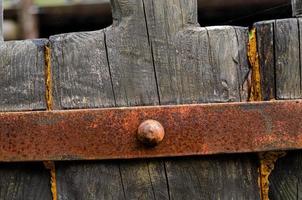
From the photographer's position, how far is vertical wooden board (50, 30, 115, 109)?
1.20 m

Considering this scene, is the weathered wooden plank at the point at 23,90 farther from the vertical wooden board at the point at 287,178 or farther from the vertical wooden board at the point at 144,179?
the vertical wooden board at the point at 287,178

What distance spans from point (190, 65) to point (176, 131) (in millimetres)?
147

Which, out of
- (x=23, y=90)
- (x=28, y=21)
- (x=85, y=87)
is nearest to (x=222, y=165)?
(x=85, y=87)

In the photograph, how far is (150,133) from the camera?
1133mm

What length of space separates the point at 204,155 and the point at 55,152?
1.02 feet

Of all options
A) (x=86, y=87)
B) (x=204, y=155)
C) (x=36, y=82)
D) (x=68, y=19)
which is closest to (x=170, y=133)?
(x=204, y=155)

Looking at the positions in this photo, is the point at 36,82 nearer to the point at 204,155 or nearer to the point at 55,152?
the point at 55,152

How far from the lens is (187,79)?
1201mm

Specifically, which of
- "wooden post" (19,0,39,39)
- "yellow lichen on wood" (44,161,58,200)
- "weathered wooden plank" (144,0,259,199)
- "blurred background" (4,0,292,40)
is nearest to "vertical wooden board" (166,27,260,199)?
"weathered wooden plank" (144,0,259,199)

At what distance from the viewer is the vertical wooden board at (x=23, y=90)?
48.2 inches

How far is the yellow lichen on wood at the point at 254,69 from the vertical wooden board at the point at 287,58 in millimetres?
40

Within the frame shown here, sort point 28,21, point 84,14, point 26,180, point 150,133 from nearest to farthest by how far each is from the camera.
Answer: point 150,133, point 26,180, point 84,14, point 28,21

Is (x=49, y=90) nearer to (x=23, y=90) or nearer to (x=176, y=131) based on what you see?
(x=23, y=90)

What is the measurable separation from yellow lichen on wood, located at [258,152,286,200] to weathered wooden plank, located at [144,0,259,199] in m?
0.02
